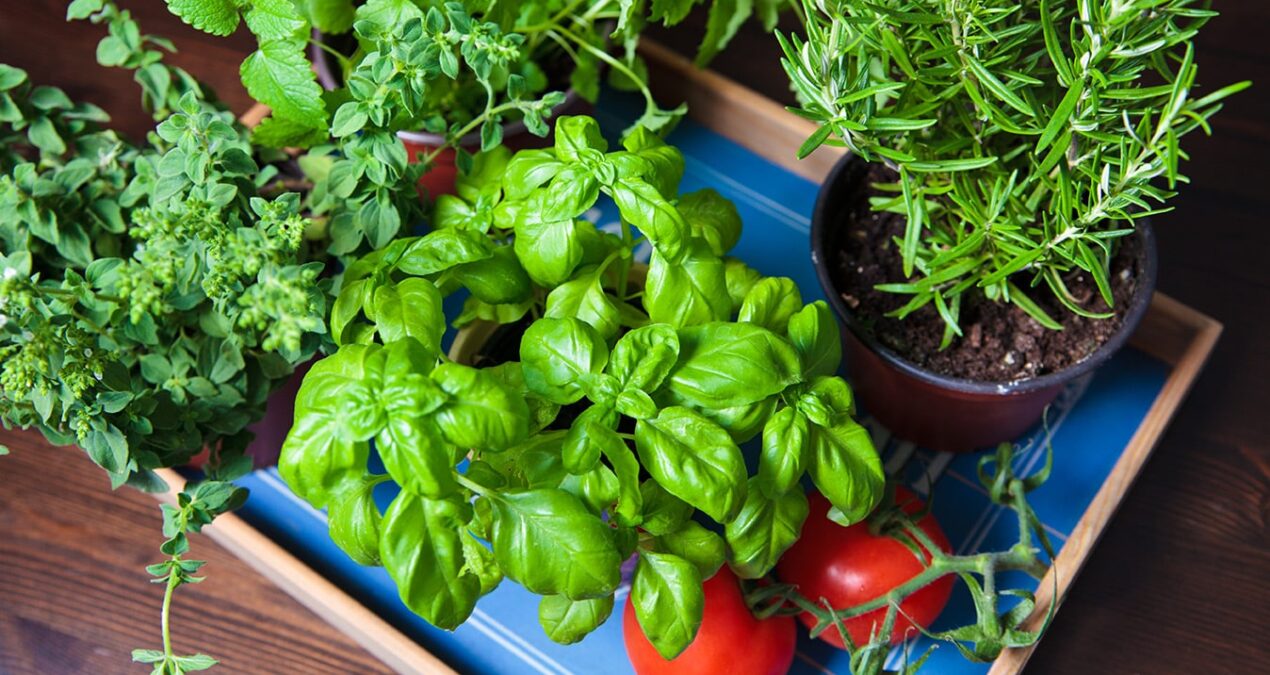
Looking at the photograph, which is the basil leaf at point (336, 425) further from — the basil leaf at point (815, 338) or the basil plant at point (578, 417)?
the basil leaf at point (815, 338)

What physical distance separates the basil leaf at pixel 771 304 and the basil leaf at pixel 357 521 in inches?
10.1

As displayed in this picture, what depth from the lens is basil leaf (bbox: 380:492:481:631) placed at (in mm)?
613

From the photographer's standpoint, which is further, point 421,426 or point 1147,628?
point 1147,628

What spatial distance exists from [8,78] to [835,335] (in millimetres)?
638

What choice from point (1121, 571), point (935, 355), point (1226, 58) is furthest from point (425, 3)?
point (1226, 58)

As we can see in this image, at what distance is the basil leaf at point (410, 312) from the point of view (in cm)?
65

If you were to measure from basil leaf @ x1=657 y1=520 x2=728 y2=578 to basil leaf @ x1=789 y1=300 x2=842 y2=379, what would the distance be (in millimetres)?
119

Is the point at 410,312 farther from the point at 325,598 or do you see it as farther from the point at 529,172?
the point at 325,598

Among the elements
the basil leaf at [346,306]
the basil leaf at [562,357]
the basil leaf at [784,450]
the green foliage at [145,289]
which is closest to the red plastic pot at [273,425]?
the green foliage at [145,289]

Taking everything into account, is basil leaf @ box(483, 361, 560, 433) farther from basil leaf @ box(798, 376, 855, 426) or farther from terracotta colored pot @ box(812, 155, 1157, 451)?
terracotta colored pot @ box(812, 155, 1157, 451)

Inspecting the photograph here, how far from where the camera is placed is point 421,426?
583 mm

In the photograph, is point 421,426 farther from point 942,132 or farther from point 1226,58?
point 1226,58

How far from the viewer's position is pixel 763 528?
713 millimetres

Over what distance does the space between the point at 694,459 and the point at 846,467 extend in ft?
0.35
